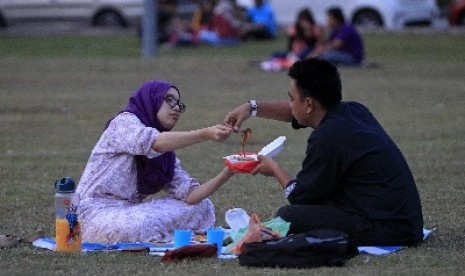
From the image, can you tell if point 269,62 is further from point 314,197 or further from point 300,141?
point 314,197

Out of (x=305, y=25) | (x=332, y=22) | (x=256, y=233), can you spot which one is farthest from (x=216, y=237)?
(x=305, y=25)

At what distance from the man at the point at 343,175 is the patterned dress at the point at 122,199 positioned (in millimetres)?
903

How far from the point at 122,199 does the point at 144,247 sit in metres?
0.63

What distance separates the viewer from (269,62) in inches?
885

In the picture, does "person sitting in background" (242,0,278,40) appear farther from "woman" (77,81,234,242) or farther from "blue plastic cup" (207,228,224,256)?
"blue plastic cup" (207,228,224,256)

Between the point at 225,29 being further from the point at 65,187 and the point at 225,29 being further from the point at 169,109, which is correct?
the point at 65,187

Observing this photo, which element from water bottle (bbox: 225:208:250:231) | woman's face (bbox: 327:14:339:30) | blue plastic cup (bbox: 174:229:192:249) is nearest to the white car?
woman's face (bbox: 327:14:339:30)

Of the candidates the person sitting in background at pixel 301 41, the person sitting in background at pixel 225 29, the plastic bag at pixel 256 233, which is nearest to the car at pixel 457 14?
the person sitting in background at pixel 225 29

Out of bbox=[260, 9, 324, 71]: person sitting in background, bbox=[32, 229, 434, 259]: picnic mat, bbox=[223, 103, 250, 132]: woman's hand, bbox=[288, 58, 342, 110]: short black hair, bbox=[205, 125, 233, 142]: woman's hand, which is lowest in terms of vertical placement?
bbox=[260, 9, 324, 71]: person sitting in background

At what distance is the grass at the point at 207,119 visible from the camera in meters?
7.20

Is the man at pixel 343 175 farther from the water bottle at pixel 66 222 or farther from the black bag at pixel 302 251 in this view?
the water bottle at pixel 66 222

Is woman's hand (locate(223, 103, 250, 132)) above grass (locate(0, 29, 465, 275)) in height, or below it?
above

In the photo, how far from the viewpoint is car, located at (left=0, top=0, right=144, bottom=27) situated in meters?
33.0

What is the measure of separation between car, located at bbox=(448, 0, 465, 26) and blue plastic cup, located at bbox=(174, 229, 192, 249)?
996 inches
